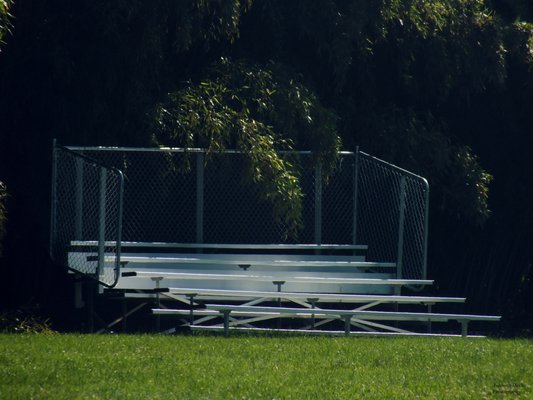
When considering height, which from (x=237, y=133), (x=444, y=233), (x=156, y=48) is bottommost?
(x=444, y=233)

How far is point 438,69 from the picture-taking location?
15.5 m

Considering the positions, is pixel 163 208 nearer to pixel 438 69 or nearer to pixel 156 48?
pixel 156 48

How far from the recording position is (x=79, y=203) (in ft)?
43.8

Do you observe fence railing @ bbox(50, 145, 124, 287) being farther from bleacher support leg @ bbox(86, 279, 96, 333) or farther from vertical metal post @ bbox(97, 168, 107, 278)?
bleacher support leg @ bbox(86, 279, 96, 333)

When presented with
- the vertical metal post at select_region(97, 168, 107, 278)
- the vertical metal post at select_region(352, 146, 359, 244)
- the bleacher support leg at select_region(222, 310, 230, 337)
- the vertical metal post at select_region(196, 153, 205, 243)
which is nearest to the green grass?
the bleacher support leg at select_region(222, 310, 230, 337)

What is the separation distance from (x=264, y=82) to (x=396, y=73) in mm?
2429

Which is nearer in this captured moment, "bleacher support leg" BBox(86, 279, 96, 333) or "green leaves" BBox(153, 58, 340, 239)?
"bleacher support leg" BBox(86, 279, 96, 333)

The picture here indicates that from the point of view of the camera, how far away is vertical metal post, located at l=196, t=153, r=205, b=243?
1415 cm

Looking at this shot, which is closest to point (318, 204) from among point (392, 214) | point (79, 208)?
point (392, 214)

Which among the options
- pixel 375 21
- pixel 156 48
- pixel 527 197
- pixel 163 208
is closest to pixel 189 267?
pixel 163 208

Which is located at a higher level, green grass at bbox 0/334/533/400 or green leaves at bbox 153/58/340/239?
green leaves at bbox 153/58/340/239

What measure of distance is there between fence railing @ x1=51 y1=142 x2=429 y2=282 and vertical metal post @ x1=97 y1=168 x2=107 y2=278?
0.28 meters

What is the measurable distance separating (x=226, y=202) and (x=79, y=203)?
7.17 feet

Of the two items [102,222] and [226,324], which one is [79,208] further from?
[226,324]
